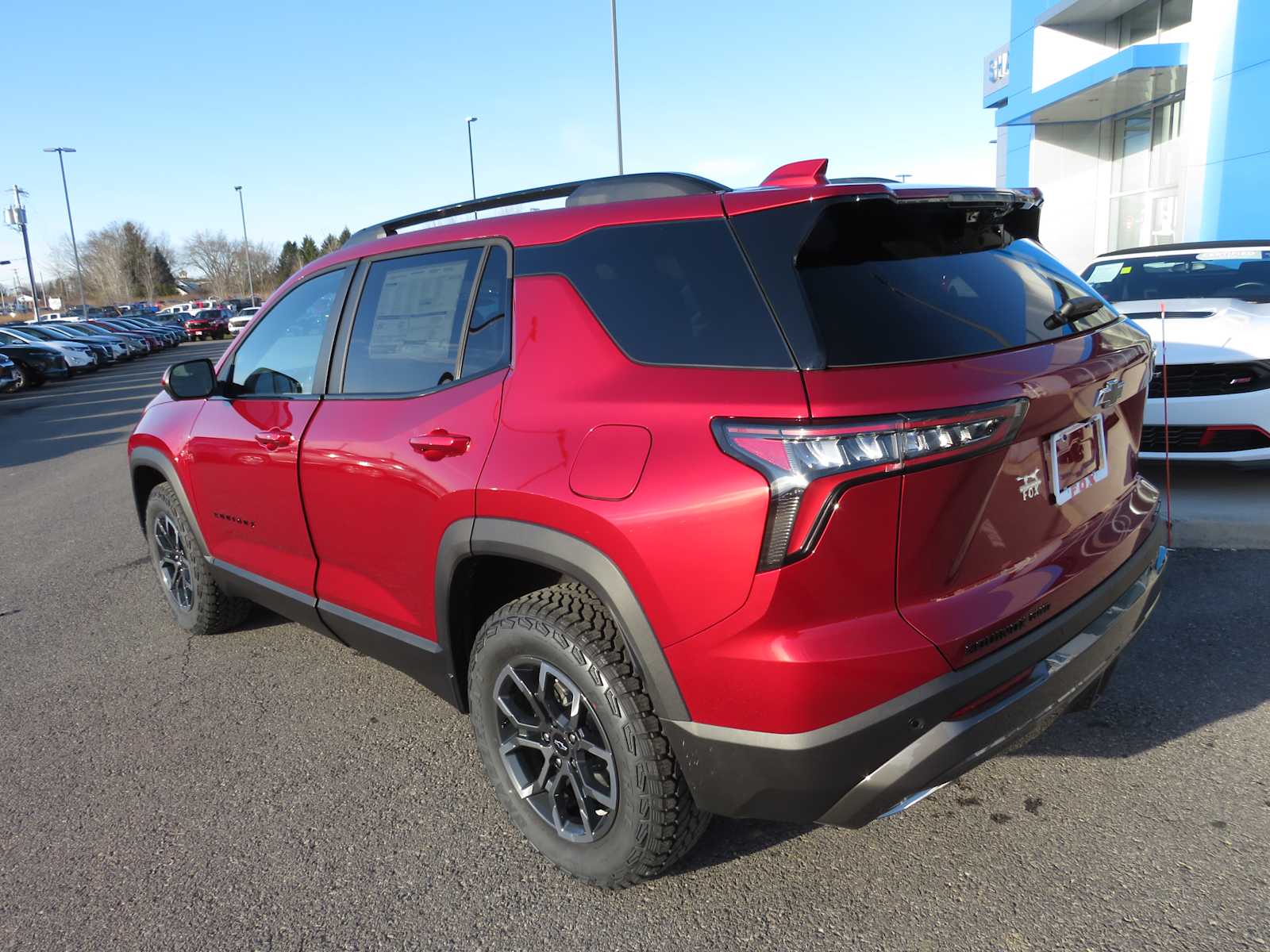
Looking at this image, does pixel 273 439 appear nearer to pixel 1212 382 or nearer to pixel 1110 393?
pixel 1110 393

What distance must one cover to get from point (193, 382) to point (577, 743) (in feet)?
8.07

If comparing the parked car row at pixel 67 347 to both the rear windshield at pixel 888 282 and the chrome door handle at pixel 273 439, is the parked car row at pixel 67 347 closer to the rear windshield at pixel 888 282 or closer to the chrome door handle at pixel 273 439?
the chrome door handle at pixel 273 439

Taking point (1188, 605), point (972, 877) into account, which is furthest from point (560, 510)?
point (1188, 605)

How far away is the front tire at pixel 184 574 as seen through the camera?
13.9 ft

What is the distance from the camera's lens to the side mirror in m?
3.78

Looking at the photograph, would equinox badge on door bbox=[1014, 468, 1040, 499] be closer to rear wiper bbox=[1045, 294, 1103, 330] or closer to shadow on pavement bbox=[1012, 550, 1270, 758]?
rear wiper bbox=[1045, 294, 1103, 330]

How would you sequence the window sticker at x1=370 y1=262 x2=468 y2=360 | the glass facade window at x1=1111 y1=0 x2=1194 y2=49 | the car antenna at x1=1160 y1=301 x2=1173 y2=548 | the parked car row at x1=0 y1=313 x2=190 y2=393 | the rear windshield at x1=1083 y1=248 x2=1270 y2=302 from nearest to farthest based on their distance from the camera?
the window sticker at x1=370 y1=262 x2=468 y2=360 → the car antenna at x1=1160 y1=301 x2=1173 y2=548 → the rear windshield at x1=1083 y1=248 x2=1270 y2=302 → the glass facade window at x1=1111 y1=0 x2=1194 y2=49 → the parked car row at x1=0 y1=313 x2=190 y2=393

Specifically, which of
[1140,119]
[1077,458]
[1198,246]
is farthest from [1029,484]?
[1140,119]

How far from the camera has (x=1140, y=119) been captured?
68.3 feet

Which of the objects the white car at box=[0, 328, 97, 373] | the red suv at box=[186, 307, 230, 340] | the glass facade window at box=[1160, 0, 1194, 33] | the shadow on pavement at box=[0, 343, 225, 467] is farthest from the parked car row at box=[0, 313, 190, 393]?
the glass facade window at box=[1160, 0, 1194, 33]

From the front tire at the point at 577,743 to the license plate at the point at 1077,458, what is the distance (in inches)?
44.5

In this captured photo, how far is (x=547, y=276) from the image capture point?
8.17ft

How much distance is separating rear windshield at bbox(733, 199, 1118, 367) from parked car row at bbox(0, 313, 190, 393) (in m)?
24.1

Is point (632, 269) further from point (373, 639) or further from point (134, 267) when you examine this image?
point (134, 267)
